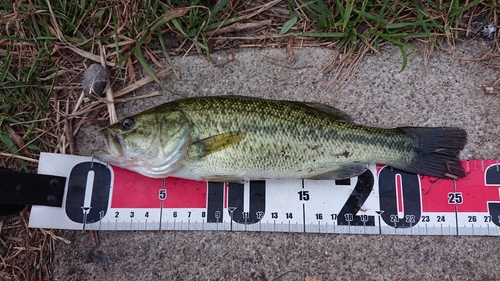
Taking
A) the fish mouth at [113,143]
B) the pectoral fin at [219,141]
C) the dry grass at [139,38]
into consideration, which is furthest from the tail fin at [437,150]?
the fish mouth at [113,143]

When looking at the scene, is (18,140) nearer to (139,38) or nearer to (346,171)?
(139,38)

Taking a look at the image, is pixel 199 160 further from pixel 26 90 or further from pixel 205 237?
pixel 26 90

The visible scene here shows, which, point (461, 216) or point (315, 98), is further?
point (315, 98)

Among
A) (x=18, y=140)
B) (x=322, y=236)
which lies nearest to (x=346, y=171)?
(x=322, y=236)

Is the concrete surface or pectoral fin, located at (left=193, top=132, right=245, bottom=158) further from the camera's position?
the concrete surface

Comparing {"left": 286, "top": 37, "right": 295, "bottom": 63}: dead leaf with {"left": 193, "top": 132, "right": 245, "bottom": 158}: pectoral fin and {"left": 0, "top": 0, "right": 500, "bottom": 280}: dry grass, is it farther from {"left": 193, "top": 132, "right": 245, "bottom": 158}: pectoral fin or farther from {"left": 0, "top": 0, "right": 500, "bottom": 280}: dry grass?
{"left": 193, "top": 132, "right": 245, "bottom": 158}: pectoral fin

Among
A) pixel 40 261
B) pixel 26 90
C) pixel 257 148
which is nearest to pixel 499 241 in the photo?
pixel 257 148

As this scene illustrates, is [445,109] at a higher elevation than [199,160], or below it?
higher

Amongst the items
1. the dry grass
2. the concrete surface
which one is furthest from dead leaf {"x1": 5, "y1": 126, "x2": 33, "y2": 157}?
the concrete surface
